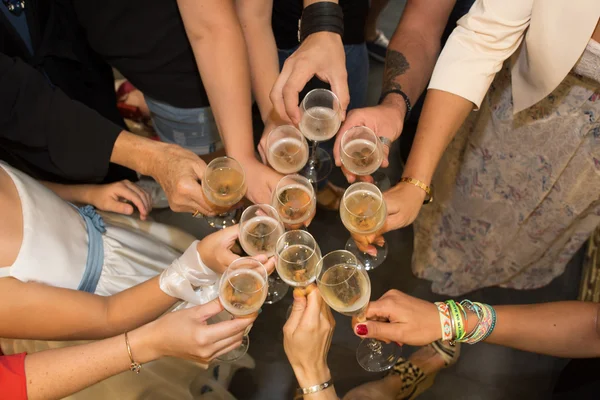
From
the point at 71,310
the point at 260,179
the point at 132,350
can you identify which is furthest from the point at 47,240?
the point at 260,179

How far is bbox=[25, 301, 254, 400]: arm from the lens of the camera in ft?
5.15

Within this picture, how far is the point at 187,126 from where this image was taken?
2.62 meters

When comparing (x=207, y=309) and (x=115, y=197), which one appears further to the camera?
(x=115, y=197)

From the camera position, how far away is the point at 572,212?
2.20m

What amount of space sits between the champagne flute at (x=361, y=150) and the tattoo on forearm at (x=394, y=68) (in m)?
0.35

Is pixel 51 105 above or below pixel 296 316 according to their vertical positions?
above

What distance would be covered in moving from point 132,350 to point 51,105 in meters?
1.00

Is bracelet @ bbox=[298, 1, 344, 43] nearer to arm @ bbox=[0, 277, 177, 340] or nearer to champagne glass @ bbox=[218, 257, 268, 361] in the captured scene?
champagne glass @ bbox=[218, 257, 268, 361]

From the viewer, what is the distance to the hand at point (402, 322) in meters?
1.76

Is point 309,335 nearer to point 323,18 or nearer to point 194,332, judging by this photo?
point 194,332

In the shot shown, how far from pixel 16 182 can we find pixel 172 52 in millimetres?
870

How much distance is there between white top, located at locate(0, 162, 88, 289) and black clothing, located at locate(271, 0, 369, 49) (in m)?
1.26

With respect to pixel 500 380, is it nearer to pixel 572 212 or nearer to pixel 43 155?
pixel 572 212

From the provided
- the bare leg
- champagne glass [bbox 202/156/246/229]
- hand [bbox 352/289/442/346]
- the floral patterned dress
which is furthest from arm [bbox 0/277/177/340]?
the bare leg
